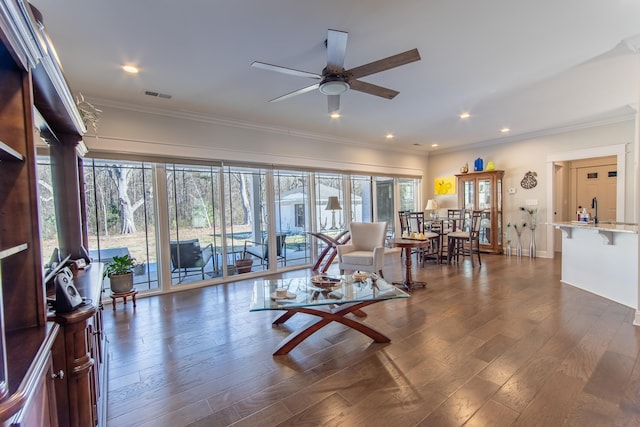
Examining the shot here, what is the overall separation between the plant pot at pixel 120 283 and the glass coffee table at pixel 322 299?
2.04m

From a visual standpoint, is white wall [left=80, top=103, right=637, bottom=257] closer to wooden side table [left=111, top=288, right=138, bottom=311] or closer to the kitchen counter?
wooden side table [left=111, top=288, right=138, bottom=311]

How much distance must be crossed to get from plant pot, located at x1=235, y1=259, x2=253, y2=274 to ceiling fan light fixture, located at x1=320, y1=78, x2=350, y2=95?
3.38 m

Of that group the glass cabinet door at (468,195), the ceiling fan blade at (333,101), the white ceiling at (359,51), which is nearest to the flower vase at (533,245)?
the glass cabinet door at (468,195)

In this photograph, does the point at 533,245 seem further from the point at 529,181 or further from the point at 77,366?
the point at 77,366

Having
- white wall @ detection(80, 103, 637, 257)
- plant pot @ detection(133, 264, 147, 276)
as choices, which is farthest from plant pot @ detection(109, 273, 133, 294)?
white wall @ detection(80, 103, 637, 257)

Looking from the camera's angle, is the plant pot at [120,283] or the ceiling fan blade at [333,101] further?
the plant pot at [120,283]

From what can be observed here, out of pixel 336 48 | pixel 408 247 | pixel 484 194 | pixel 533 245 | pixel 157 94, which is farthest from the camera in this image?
pixel 484 194

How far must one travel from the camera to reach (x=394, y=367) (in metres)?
2.33

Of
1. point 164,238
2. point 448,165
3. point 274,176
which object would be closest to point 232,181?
point 274,176

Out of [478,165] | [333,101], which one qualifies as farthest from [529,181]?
[333,101]

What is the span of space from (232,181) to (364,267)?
256cm

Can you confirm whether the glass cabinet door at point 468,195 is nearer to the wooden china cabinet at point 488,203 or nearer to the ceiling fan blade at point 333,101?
the wooden china cabinet at point 488,203

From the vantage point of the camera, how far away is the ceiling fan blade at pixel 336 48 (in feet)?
7.06

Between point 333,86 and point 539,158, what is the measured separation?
5.79m
